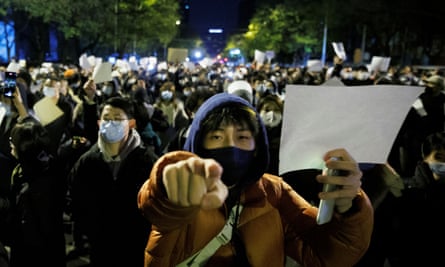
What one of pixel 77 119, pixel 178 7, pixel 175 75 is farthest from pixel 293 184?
pixel 178 7

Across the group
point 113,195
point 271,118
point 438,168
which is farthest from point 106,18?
point 438,168

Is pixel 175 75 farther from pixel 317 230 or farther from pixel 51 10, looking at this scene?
pixel 317 230

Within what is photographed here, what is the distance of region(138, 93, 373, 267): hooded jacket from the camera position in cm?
145

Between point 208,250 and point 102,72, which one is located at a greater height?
point 102,72

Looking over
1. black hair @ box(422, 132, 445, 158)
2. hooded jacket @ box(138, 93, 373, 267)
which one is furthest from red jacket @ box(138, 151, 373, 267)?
black hair @ box(422, 132, 445, 158)

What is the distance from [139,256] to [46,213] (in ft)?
2.88

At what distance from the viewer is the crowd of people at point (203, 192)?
153cm

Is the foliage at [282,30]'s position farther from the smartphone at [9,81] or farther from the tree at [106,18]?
the smartphone at [9,81]

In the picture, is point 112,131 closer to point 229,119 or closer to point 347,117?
point 229,119

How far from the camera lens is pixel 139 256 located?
3.29 metres

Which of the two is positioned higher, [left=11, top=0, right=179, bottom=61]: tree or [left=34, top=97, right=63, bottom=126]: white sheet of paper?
[left=11, top=0, right=179, bottom=61]: tree

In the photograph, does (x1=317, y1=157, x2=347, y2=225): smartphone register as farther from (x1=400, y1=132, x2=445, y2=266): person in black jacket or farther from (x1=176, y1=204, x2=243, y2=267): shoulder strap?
(x1=400, y1=132, x2=445, y2=266): person in black jacket

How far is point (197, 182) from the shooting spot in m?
1.14

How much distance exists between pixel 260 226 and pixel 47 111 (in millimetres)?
4657
